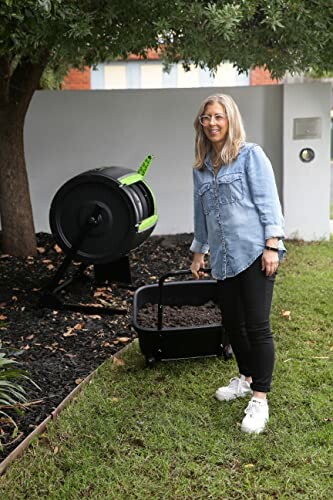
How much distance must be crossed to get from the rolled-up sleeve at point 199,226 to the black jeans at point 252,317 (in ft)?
0.94

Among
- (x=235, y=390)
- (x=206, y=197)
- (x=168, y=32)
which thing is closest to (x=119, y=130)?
(x=168, y=32)

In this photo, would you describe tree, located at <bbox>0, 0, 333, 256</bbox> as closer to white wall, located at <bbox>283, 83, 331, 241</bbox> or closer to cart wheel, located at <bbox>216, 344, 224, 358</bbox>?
A: white wall, located at <bbox>283, 83, 331, 241</bbox>

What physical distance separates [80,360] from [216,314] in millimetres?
1019

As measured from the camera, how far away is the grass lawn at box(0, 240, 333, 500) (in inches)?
115

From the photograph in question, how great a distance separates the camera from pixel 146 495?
2859 mm

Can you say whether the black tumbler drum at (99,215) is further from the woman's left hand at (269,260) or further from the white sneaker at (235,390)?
the woman's left hand at (269,260)

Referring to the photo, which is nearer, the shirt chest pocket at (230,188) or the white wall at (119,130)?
the shirt chest pocket at (230,188)

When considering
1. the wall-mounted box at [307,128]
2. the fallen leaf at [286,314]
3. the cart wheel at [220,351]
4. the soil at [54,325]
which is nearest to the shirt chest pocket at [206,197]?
the cart wheel at [220,351]

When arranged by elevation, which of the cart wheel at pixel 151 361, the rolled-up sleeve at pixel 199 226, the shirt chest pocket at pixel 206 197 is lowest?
the cart wheel at pixel 151 361

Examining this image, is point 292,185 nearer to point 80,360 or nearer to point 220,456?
point 80,360

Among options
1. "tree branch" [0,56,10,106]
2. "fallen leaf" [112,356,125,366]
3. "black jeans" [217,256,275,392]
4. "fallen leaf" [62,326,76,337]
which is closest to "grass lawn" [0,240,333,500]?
"fallen leaf" [112,356,125,366]

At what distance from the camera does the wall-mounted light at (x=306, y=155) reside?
786 cm

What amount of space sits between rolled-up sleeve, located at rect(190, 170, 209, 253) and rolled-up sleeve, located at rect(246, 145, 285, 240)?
38 centimetres

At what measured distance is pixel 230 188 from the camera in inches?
126
